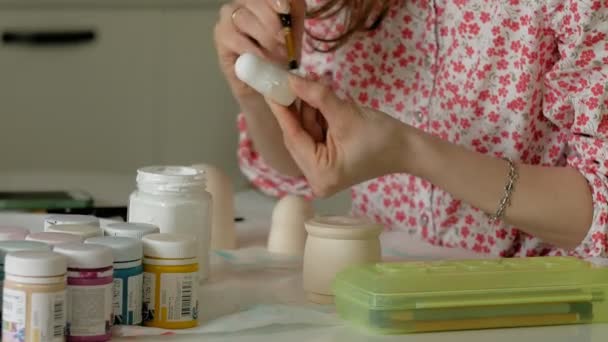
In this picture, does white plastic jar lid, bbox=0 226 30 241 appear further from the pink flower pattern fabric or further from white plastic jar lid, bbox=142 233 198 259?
the pink flower pattern fabric

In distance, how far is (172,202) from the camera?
3.06 ft

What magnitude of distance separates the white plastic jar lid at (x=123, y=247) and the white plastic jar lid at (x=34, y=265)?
66 millimetres

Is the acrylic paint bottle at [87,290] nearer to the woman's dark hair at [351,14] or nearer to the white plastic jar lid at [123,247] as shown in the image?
the white plastic jar lid at [123,247]

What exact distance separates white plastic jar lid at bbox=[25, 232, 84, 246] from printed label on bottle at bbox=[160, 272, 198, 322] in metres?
0.07

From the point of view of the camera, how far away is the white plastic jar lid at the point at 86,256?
0.74 metres

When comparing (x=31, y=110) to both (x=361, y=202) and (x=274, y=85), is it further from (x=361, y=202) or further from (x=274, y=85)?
(x=274, y=85)

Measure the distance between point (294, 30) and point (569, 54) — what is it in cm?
31

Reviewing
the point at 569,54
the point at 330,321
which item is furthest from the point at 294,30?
the point at 330,321

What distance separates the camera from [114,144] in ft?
6.67

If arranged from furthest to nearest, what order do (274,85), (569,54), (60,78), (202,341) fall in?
(60,78)
(569,54)
(274,85)
(202,341)

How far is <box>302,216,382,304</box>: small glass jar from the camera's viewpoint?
91 centimetres

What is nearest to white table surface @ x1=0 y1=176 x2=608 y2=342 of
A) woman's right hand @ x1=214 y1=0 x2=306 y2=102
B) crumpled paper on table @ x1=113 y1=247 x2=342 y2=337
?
crumpled paper on table @ x1=113 y1=247 x2=342 y2=337

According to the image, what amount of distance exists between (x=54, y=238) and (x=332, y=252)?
256mm

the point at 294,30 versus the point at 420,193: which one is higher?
the point at 294,30
